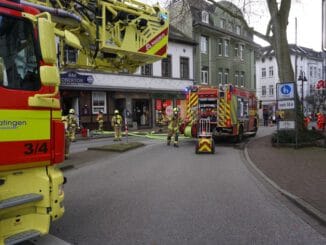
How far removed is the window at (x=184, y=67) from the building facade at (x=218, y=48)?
1376 millimetres

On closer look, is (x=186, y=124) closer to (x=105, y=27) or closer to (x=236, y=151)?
(x=236, y=151)

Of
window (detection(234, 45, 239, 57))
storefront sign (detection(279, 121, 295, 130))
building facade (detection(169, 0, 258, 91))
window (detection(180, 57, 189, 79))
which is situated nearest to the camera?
storefront sign (detection(279, 121, 295, 130))

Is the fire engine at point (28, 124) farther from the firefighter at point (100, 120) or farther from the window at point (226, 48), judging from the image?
the window at point (226, 48)

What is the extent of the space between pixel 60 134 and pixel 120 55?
3.24 metres

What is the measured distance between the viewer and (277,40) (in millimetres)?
19578

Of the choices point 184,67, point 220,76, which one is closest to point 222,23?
point 220,76

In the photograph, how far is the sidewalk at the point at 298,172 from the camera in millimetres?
7655

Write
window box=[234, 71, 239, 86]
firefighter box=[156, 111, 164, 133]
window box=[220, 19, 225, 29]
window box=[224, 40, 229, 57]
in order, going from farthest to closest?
window box=[234, 71, 239, 86], window box=[224, 40, 229, 57], window box=[220, 19, 225, 29], firefighter box=[156, 111, 164, 133]

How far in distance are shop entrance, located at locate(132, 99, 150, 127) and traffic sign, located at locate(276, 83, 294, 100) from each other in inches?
A: 777

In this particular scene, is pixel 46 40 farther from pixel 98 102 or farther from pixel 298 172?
pixel 98 102

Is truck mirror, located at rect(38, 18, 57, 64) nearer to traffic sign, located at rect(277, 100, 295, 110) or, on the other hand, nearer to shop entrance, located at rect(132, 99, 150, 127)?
traffic sign, located at rect(277, 100, 295, 110)

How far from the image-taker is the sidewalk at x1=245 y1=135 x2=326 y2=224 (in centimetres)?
765

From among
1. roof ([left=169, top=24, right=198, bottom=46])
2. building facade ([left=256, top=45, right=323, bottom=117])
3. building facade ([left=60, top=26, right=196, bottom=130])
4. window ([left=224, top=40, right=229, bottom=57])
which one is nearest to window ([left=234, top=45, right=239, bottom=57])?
window ([left=224, top=40, right=229, bottom=57])

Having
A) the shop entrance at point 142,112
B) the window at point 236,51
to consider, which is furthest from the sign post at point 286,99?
the window at point 236,51
